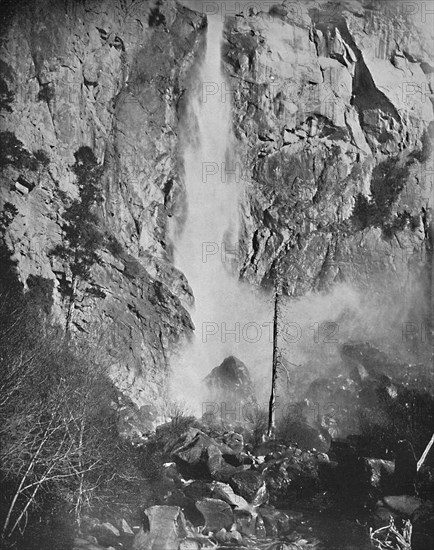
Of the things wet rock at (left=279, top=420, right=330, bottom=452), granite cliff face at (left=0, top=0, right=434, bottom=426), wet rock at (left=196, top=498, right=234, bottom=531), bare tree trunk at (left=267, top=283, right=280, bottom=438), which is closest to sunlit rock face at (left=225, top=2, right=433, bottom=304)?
granite cliff face at (left=0, top=0, right=434, bottom=426)

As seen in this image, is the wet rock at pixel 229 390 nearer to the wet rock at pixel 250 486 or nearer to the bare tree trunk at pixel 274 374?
the bare tree trunk at pixel 274 374

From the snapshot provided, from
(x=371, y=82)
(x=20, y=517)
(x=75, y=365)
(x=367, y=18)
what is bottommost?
(x=20, y=517)

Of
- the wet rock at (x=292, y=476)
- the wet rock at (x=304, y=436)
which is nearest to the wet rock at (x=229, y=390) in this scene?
the wet rock at (x=304, y=436)

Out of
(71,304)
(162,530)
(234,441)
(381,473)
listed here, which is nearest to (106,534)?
(162,530)

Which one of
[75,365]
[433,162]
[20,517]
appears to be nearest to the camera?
[20,517]

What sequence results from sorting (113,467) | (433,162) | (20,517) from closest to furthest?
(20,517) < (113,467) < (433,162)

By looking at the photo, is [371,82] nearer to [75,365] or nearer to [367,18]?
[367,18]

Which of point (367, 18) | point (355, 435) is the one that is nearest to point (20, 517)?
point (355, 435)
